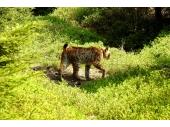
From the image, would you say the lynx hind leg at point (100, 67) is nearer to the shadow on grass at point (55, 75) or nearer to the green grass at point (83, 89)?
the green grass at point (83, 89)

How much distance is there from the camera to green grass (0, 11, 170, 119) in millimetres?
8945

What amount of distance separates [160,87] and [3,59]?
4.98 m

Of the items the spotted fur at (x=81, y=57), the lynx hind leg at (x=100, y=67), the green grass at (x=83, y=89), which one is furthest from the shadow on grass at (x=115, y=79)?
the spotted fur at (x=81, y=57)

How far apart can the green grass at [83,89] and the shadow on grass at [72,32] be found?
4.15 metres

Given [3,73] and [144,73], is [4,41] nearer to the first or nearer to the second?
[3,73]

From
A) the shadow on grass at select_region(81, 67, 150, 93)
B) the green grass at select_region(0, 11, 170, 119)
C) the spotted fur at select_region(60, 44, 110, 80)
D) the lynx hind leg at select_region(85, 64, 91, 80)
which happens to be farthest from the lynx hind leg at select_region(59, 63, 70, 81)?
the shadow on grass at select_region(81, 67, 150, 93)

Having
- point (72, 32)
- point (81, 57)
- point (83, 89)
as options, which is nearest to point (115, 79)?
point (83, 89)

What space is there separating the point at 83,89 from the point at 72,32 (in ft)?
29.8

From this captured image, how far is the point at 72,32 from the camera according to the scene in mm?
22875

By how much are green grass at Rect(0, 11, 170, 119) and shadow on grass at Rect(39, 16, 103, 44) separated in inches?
163

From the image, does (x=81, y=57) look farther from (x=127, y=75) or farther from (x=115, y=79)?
(x=127, y=75)

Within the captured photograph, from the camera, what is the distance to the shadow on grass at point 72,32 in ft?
71.5

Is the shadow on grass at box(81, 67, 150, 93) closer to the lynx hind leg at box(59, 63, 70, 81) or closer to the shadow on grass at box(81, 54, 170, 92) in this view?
the shadow on grass at box(81, 54, 170, 92)

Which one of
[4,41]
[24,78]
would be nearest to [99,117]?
[24,78]
